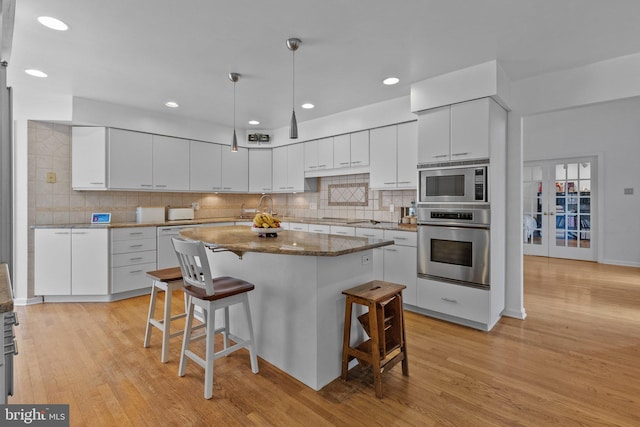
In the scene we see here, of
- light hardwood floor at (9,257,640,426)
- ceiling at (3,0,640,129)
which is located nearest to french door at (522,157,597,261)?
light hardwood floor at (9,257,640,426)

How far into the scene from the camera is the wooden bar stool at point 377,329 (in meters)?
2.00

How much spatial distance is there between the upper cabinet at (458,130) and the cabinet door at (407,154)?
0.44 meters

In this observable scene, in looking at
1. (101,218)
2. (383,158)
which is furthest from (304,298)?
(101,218)

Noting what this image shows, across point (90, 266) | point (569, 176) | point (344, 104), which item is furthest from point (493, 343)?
point (569, 176)

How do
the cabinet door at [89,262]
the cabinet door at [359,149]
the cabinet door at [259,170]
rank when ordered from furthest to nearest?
the cabinet door at [259,170], the cabinet door at [359,149], the cabinet door at [89,262]

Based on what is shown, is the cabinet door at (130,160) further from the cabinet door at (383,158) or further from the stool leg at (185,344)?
the cabinet door at (383,158)

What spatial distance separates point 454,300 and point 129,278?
12.8ft

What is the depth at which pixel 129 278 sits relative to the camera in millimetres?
4102

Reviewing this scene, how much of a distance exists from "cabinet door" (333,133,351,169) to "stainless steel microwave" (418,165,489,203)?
1.41m

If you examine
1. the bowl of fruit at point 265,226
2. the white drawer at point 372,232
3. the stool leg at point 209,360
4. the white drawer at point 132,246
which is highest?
the bowl of fruit at point 265,226

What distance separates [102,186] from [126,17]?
2.63 metres

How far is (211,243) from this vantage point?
2303 millimetres

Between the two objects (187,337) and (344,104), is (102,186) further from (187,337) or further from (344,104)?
(344,104)

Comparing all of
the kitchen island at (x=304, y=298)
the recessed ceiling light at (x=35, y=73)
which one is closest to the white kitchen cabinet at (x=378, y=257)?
the kitchen island at (x=304, y=298)
